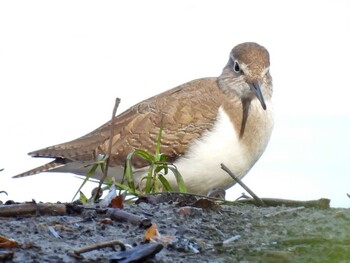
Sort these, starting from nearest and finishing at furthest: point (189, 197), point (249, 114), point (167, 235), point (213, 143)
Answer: point (167, 235) → point (189, 197) → point (213, 143) → point (249, 114)

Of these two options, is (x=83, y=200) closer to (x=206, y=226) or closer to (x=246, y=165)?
(x=206, y=226)

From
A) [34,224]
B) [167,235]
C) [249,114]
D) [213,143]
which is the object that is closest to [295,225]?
[167,235]

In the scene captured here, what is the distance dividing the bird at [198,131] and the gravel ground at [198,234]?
161 inches

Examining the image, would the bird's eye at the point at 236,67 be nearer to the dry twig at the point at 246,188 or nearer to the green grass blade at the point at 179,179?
the green grass blade at the point at 179,179

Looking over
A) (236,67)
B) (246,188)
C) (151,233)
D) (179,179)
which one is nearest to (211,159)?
(236,67)

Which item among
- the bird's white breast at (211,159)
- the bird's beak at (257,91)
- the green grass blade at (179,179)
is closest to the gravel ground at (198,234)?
the green grass blade at (179,179)

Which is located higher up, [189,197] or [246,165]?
[246,165]

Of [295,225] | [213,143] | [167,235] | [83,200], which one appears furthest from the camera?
[213,143]

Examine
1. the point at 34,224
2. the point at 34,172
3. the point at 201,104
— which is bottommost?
the point at 34,224

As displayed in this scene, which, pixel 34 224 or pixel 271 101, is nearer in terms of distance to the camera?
pixel 34 224

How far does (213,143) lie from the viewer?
978 centimetres

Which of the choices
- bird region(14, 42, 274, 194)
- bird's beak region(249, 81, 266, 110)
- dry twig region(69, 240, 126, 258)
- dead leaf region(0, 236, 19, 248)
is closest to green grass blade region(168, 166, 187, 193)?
dry twig region(69, 240, 126, 258)

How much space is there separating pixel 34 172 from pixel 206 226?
5.86 metres

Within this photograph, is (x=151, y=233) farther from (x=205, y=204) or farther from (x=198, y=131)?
(x=198, y=131)
